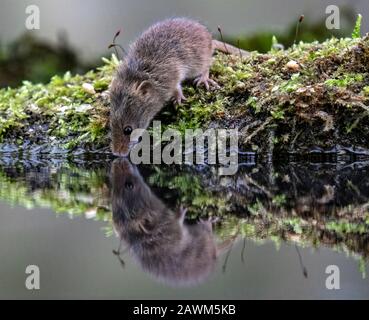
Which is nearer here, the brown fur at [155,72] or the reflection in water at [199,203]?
the reflection in water at [199,203]

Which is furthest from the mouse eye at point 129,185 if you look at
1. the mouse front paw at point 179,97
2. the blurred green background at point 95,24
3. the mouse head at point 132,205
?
the blurred green background at point 95,24

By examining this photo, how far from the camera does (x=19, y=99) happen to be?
286 inches

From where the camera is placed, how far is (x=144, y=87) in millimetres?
6102

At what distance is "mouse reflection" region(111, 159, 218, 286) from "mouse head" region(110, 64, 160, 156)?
5.03 feet

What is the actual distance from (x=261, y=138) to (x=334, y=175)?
108 cm

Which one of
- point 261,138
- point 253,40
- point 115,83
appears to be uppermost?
point 253,40

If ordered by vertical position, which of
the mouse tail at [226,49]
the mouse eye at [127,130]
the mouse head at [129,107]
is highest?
the mouse tail at [226,49]

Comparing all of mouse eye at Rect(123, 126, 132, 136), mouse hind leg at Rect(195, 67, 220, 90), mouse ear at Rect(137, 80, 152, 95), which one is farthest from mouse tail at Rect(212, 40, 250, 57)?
mouse eye at Rect(123, 126, 132, 136)

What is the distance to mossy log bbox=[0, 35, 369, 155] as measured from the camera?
5.68 m

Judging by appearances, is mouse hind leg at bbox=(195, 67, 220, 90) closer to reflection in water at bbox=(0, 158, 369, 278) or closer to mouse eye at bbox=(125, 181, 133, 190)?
reflection in water at bbox=(0, 158, 369, 278)

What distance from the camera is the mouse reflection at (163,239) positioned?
3.00 meters

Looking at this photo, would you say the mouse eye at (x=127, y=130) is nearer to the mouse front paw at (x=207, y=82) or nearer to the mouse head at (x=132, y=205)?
the mouse head at (x=132, y=205)

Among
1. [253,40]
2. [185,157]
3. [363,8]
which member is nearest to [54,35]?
[253,40]

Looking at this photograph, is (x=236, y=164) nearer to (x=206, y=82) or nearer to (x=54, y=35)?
(x=206, y=82)
